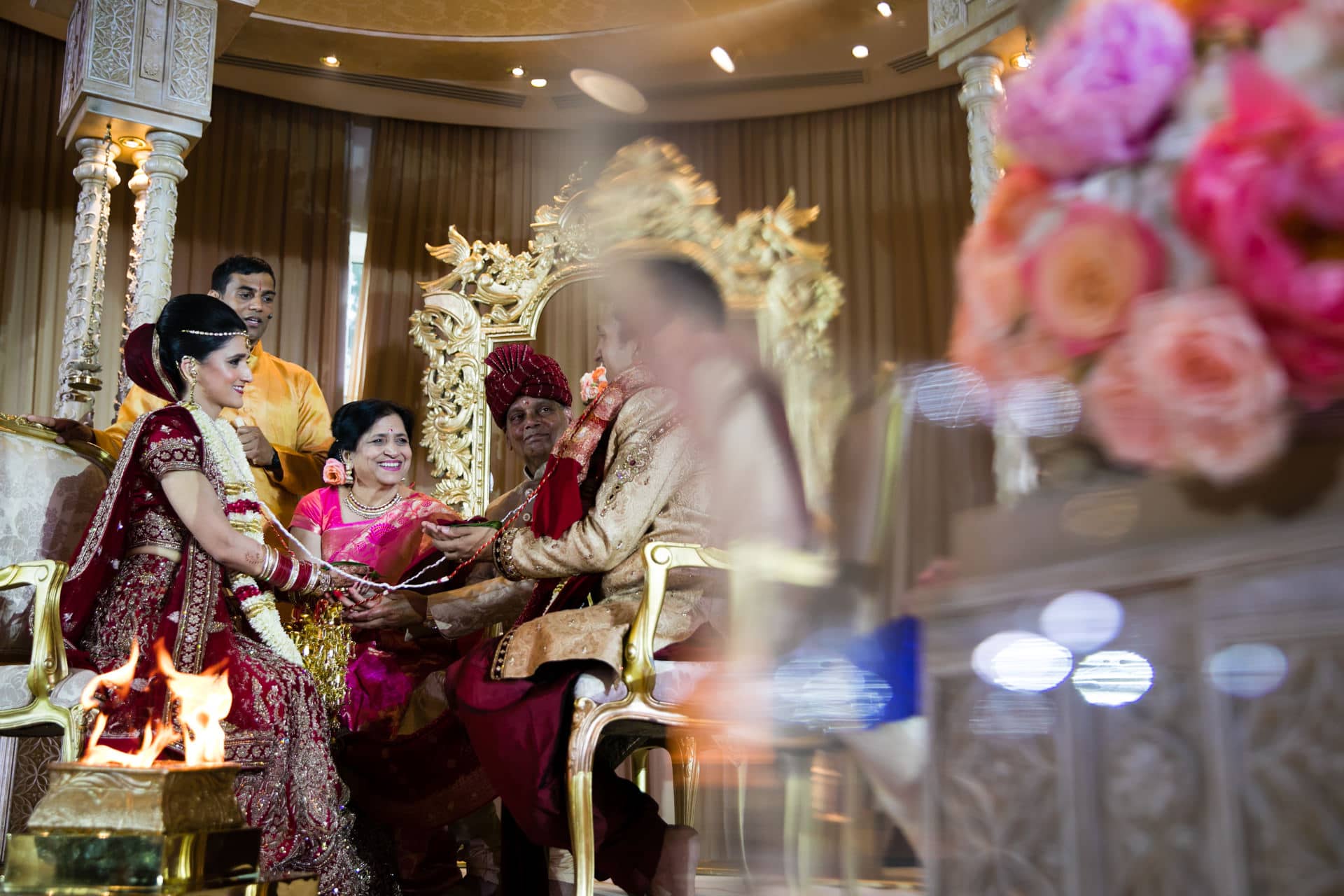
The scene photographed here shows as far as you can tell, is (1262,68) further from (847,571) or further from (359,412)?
(359,412)

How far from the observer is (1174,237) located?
417 millimetres

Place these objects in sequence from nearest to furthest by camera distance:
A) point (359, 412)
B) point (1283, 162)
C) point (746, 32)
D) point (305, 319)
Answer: point (1283, 162)
point (359, 412)
point (746, 32)
point (305, 319)

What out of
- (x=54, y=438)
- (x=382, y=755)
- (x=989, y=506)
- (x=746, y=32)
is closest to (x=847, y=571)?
(x=989, y=506)

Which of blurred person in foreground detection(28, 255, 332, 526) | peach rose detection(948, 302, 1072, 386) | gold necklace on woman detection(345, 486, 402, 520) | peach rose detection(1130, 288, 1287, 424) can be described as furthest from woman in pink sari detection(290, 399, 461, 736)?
peach rose detection(1130, 288, 1287, 424)

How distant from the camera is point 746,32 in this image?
4676 millimetres

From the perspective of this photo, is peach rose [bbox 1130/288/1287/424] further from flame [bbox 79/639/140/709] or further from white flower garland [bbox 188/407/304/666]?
white flower garland [bbox 188/407/304/666]

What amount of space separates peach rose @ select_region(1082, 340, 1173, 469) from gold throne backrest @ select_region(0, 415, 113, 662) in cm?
255

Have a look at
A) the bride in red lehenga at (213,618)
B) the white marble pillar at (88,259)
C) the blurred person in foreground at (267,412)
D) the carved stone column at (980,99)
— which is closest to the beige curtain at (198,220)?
the white marble pillar at (88,259)

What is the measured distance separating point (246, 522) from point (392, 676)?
1.83ft

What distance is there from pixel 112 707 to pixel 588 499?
97 cm

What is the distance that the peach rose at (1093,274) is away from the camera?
41 cm

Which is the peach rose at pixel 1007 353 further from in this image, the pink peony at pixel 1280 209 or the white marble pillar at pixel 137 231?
the white marble pillar at pixel 137 231

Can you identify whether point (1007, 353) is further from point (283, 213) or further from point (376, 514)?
point (283, 213)

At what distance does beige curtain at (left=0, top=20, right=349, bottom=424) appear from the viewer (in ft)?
16.2
